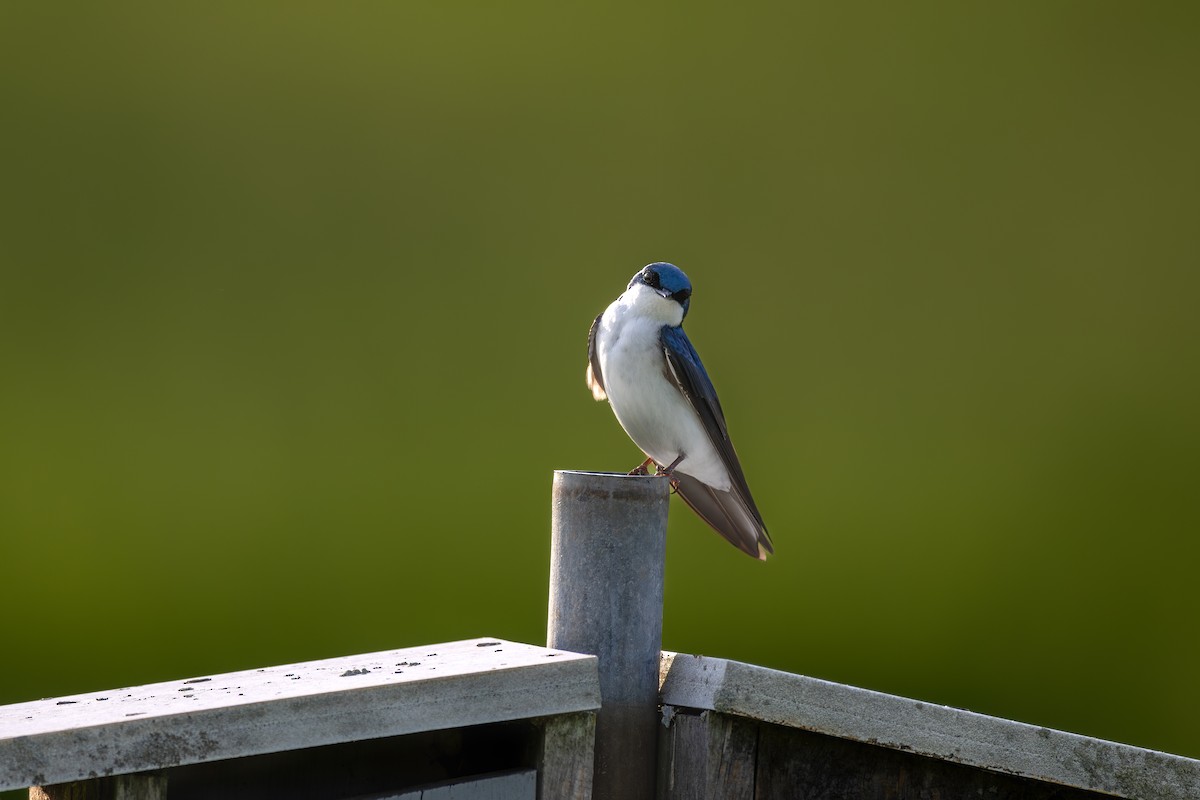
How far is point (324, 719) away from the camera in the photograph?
A: 127cm

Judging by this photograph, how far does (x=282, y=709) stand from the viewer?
4.10 feet

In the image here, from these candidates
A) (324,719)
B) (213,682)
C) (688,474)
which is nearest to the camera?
(324,719)

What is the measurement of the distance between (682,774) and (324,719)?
501 millimetres

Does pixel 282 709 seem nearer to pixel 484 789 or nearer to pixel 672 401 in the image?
pixel 484 789

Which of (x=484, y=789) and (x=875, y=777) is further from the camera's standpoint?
(x=875, y=777)

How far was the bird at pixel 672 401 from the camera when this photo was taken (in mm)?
2387

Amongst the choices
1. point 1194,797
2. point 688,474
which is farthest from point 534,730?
point 688,474

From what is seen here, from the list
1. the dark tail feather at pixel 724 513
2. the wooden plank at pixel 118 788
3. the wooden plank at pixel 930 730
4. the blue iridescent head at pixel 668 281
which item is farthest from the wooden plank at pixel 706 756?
the blue iridescent head at pixel 668 281

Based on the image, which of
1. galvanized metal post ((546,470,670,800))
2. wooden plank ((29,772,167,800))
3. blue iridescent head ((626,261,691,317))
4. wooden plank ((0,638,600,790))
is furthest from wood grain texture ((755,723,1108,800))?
blue iridescent head ((626,261,691,317))

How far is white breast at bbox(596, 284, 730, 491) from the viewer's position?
7.84 feet

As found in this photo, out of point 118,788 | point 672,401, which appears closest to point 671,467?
point 672,401

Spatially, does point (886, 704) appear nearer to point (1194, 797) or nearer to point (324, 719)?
point (1194, 797)

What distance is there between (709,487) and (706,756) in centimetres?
103

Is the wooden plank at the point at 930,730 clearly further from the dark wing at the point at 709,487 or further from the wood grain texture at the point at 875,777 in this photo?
the dark wing at the point at 709,487
